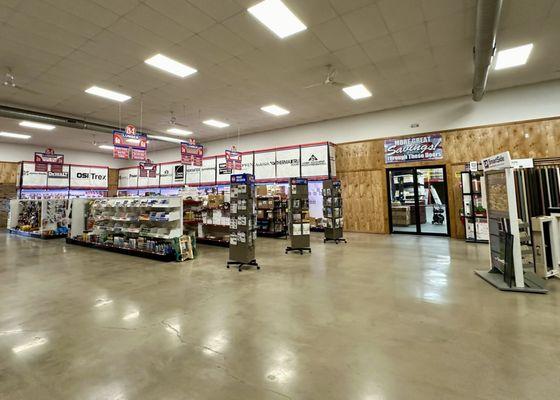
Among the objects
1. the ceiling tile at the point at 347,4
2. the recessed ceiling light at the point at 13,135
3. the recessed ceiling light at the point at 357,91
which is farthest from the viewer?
the recessed ceiling light at the point at 13,135

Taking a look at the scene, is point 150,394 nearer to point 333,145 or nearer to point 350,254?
point 350,254

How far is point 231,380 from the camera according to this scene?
2.18 metres

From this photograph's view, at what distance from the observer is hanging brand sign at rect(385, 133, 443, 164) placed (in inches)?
382

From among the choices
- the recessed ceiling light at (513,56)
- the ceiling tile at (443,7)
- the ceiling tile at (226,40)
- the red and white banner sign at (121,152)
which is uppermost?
the recessed ceiling light at (513,56)

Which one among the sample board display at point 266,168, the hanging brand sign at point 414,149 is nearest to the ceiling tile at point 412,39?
the hanging brand sign at point 414,149

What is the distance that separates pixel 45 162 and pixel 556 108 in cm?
1765

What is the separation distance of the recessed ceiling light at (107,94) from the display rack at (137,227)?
3192mm

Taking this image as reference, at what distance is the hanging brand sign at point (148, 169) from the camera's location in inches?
589

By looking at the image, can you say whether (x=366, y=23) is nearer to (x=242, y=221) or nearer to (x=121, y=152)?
(x=242, y=221)

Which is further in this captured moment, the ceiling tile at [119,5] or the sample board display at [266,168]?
the sample board display at [266,168]

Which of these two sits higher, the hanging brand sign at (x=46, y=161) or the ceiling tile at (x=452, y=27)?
the ceiling tile at (x=452, y=27)

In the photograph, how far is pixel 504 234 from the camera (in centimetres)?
437

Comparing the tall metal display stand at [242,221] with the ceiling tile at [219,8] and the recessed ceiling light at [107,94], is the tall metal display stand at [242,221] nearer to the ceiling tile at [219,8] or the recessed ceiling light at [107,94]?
the ceiling tile at [219,8]

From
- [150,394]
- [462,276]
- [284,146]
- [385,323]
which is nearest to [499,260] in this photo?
[462,276]
